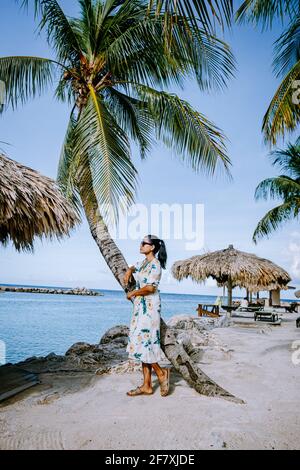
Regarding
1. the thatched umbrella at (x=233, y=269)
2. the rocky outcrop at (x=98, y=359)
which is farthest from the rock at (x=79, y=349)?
the thatched umbrella at (x=233, y=269)

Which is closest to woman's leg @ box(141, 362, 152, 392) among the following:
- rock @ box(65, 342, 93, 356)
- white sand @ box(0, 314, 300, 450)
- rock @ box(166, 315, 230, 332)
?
white sand @ box(0, 314, 300, 450)

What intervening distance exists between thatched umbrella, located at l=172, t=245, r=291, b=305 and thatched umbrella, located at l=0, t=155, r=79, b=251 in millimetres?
8580

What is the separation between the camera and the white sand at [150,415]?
2.40 meters

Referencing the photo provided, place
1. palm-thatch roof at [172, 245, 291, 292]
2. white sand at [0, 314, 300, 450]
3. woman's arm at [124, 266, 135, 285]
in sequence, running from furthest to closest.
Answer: palm-thatch roof at [172, 245, 291, 292] < woman's arm at [124, 266, 135, 285] < white sand at [0, 314, 300, 450]

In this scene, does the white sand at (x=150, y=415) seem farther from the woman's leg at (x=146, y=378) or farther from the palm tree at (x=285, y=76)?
the palm tree at (x=285, y=76)

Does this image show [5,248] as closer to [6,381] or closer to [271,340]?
[6,381]

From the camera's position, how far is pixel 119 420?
109 inches

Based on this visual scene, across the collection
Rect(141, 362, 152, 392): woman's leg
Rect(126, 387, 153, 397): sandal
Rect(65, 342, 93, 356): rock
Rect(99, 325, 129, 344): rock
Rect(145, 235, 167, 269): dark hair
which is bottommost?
Rect(99, 325, 129, 344): rock

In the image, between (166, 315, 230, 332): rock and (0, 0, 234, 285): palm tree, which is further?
(166, 315, 230, 332): rock

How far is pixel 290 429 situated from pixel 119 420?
142 centimetres

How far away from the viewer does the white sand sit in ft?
7.87

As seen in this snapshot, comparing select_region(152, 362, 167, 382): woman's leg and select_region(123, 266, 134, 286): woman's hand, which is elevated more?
select_region(123, 266, 134, 286): woman's hand

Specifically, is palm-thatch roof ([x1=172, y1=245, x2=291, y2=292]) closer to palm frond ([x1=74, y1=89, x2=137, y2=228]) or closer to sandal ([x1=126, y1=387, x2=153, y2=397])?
palm frond ([x1=74, y1=89, x2=137, y2=228])

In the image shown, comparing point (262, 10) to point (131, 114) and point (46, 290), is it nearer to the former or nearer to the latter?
point (131, 114)
